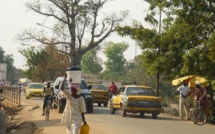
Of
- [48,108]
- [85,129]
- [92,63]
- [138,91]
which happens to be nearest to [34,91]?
[138,91]

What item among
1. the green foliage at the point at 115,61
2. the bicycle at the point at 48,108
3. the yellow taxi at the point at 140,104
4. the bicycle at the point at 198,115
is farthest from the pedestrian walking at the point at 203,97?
the green foliage at the point at 115,61

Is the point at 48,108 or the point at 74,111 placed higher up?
the point at 74,111

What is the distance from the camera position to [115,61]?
5305 inches

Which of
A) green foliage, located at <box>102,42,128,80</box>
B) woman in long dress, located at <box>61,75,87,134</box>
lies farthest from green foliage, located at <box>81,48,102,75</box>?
woman in long dress, located at <box>61,75,87,134</box>

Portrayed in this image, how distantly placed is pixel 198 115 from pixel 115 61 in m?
114

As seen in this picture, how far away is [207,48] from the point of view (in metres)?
23.7

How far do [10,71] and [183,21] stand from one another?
464 ft

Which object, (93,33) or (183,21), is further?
(93,33)

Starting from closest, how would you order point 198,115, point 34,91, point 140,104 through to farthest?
point 198,115
point 140,104
point 34,91

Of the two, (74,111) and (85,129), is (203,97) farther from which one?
(85,129)

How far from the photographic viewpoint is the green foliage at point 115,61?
433 feet

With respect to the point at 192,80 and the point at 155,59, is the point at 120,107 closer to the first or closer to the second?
the point at 192,80

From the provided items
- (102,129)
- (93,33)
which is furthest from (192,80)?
(93,33)

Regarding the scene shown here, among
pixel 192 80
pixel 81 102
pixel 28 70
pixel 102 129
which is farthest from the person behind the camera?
pixel 28 70
